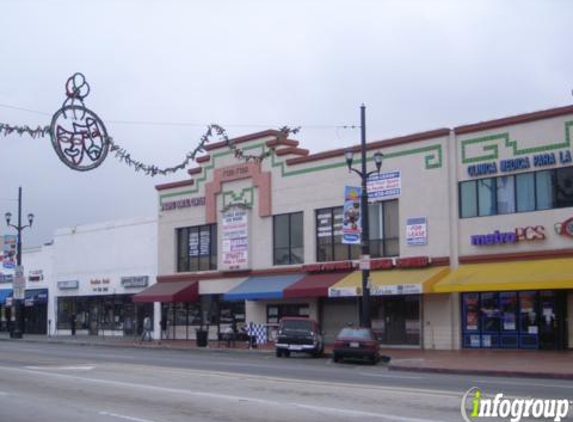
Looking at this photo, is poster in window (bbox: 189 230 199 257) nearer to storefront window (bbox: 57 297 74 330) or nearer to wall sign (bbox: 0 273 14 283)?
storefront window (bbox: 57 297 74 330)

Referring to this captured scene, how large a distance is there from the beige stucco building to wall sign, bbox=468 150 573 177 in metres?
0.04

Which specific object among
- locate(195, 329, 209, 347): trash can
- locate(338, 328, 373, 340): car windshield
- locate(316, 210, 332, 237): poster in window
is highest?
locate(316, 210, 332, 237): poster in window

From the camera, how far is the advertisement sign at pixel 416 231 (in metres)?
37.8

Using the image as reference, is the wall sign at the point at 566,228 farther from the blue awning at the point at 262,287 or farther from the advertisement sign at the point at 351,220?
the blue awning at the point at 262,287

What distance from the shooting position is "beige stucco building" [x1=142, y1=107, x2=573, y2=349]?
1332 inches

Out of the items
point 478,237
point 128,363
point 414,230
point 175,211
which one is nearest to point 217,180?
point 175,211

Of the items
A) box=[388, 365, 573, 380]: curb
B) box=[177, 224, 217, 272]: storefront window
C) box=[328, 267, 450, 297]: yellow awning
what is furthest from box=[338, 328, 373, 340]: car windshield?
box=[177, 224, 217, 272]: storefront window

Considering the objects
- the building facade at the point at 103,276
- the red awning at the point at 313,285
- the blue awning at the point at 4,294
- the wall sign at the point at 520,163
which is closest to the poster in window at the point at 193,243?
the building facade at the point at 103,276

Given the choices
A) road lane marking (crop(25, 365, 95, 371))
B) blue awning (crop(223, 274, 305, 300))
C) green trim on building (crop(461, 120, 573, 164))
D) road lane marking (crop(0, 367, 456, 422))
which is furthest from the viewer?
blue awning (crop(223, 274, 305, 300))

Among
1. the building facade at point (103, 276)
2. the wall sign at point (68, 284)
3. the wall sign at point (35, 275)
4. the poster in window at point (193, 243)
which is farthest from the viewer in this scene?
the wall sign at point (35, 275)

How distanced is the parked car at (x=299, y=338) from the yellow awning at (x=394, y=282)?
371 centimetres

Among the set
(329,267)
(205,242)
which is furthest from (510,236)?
(205,242)

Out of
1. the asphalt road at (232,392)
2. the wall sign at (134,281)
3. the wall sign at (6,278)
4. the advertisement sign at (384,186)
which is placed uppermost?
the advertisement sign at (384,186)

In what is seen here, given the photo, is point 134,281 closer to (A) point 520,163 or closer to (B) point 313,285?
(B) point 313,285
